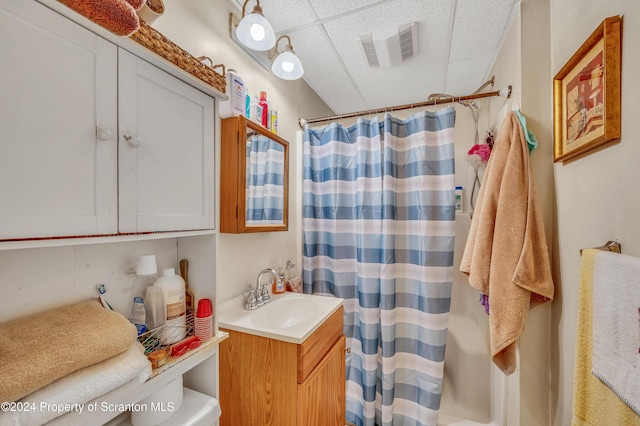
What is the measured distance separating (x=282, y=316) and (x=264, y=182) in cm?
75

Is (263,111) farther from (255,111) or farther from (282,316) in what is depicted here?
(282,316)

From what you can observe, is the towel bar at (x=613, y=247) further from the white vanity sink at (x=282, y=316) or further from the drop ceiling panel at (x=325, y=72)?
the drop ceiling panel at (x=325, y=72)

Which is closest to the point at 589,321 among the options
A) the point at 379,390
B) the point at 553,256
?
the point at 553,256

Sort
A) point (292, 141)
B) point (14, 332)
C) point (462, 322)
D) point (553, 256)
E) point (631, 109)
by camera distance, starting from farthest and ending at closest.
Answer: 1. point (292, 141)
2. point (462, 322)
3. point (553, 256)
4. point (631, 109)
5. point (14, 332)

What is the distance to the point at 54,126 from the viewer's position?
0.51 metres

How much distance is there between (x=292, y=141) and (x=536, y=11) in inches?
56.5

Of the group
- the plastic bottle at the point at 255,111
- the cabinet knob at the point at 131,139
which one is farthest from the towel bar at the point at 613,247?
the plastic bottle at the point at 255,111

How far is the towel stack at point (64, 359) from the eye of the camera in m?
0.46

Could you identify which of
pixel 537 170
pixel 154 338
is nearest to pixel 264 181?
pixel 154 338

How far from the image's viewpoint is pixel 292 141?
183 centimetres

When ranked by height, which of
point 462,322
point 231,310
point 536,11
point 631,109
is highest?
point 536,11

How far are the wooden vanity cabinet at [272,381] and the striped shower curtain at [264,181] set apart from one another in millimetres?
566

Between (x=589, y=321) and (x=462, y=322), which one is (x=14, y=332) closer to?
(x=589, y=321)

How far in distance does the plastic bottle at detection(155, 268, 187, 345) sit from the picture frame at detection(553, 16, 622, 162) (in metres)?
1.37
